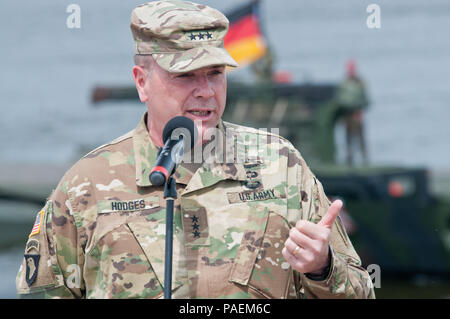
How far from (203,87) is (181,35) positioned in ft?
0.72

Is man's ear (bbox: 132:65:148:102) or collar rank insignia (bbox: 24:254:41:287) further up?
man's ear (bbox: 132:65:148:102)

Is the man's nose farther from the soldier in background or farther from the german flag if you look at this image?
the soldier in background

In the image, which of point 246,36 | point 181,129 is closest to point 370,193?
point 246,36

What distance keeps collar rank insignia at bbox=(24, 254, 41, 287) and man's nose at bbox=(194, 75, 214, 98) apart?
32.9 inches

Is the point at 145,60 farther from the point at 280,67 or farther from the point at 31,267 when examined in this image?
the point at 280,67

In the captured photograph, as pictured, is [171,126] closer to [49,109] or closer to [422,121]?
[422,121]

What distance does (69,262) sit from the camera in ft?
11.0

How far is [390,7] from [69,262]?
221 feet

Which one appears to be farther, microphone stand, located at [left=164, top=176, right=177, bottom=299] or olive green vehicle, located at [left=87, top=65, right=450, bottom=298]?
olive green vehicle, located at [left=87, top=65, right=450, bottom=298]

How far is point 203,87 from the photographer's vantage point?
3.29 m

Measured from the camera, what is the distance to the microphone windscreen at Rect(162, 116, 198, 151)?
9.95 feet

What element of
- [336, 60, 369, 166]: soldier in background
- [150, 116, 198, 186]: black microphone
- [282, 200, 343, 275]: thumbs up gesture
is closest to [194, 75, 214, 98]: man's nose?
[150, 116, 198, 186]: black microphone

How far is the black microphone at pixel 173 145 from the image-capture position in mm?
2752

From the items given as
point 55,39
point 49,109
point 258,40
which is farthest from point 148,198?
point 55,39
